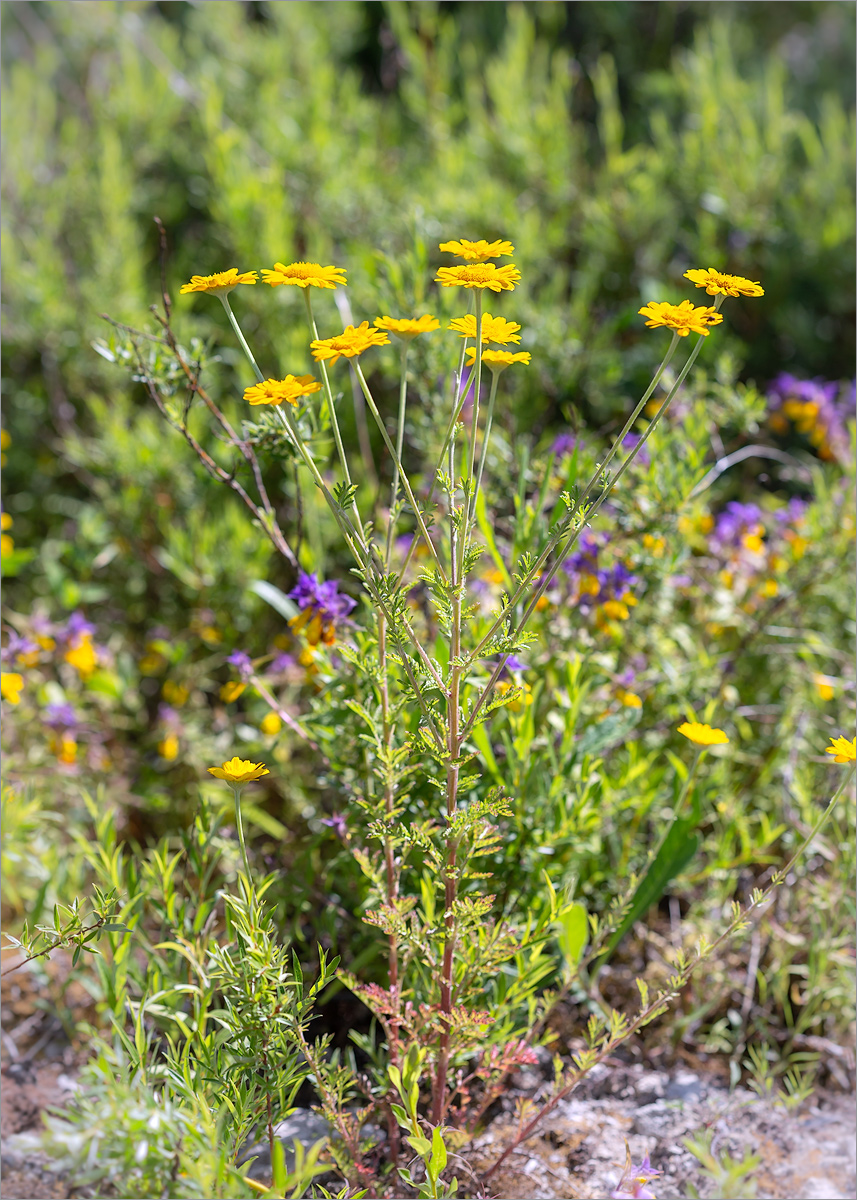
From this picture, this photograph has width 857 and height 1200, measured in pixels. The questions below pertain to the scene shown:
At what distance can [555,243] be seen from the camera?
2975 millimetres

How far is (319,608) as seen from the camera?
153 cm

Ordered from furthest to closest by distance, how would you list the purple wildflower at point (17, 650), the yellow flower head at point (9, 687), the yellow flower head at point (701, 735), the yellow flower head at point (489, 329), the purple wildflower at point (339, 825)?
1. the purple wildflower at point (17, 650)
2. the yellow flower head at point (9, 687)
3. the purple wildflower at point (339, 825)
4. the yellow flower head at point (701, 735)
5. the yellow flower head at point (489, 329)

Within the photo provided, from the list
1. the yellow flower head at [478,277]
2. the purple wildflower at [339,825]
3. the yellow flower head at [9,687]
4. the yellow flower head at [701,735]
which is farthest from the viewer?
the yellow flower head at [9,687]

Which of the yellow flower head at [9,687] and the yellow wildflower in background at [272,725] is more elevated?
the yellow flower head at [9,687]

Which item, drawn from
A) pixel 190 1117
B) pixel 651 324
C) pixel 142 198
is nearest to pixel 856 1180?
pixel 190 1117

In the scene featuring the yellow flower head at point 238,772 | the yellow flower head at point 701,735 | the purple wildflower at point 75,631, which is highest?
the yellow flower head at point 238,772

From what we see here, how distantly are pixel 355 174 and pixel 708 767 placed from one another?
7.33ft

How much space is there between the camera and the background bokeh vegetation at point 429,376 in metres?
1.75

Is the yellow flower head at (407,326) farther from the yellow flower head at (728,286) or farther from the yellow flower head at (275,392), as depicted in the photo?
the yellow flower head at (728,286)

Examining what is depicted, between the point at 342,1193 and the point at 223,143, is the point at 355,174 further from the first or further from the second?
the point at 342,1193

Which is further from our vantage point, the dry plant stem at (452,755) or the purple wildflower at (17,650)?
the purple wildflower at (17,650)

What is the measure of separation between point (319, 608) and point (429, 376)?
0.67m

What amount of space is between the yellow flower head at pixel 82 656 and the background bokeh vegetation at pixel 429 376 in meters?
0.09

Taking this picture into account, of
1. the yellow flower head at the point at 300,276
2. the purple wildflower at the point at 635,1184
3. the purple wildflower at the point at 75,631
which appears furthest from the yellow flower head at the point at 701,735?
the purple wildflower at the point at 75,631
